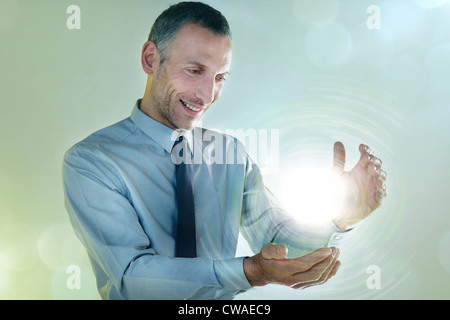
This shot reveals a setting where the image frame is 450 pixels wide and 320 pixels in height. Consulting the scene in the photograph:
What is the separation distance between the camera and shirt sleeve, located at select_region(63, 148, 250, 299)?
1019 millimetres

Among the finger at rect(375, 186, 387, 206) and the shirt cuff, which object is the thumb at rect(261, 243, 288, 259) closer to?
the shirt cuff

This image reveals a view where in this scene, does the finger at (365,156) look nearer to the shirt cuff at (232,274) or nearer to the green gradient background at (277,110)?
the shirt cuff at (232,274)

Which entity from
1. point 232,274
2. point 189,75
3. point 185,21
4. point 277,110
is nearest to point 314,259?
point 232,274

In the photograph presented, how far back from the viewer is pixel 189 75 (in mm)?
Result: 1321

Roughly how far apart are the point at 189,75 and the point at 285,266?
0.74 m

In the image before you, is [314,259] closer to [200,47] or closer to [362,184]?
[362,184]

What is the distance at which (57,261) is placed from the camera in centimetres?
184

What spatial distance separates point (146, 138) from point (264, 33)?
0.99 meters

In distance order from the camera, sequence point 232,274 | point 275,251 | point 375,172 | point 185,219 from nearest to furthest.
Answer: point 275,251 → point 232,274 → point 375,172 → point 185,219

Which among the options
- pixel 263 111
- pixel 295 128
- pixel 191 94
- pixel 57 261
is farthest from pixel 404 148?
pixel 57 261

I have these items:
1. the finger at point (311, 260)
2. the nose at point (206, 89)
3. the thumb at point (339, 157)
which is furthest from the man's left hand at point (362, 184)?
the nose at point (206, 89)
